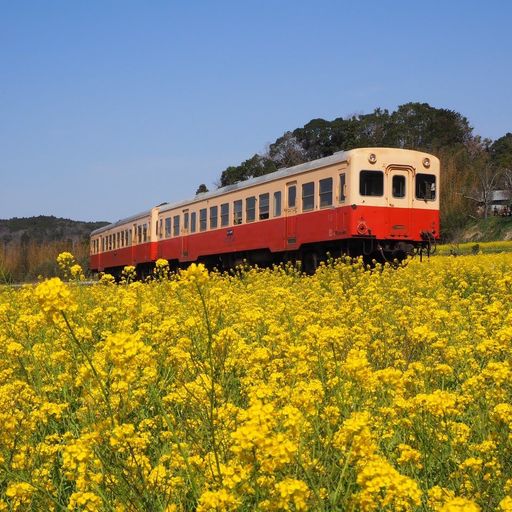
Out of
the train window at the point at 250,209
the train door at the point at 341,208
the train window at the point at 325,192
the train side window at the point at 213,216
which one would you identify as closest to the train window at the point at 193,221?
the train side window at the point at 213,216

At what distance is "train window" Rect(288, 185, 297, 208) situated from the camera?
1498cm

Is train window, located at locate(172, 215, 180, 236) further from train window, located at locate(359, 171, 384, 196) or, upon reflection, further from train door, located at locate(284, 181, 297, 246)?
train window, located at locate(359, 171, 384, 196)

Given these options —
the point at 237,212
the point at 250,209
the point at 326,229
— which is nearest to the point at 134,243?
the point at 237,212

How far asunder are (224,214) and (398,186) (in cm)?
530

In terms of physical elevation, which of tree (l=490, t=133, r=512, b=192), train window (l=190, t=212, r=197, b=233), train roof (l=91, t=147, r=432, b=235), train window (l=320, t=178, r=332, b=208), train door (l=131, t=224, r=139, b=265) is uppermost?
tree (l=490, t=133, r=512, b=192)

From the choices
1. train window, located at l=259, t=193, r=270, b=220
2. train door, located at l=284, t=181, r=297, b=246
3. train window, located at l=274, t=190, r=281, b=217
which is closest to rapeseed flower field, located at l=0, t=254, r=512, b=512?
train door, located at l=284, t=181, r=297, b=246

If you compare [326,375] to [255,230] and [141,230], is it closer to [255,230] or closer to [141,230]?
[255,230]

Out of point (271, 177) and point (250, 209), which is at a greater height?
point (271, 177)

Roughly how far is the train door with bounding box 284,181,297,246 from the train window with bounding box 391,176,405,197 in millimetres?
2033

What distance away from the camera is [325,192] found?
46.4 ft

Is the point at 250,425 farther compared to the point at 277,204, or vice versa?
the point at 277,204

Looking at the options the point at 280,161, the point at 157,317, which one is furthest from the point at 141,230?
the point at 280,161

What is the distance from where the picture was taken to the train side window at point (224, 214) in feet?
59.3

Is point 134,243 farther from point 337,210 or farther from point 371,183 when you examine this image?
point 371,183
